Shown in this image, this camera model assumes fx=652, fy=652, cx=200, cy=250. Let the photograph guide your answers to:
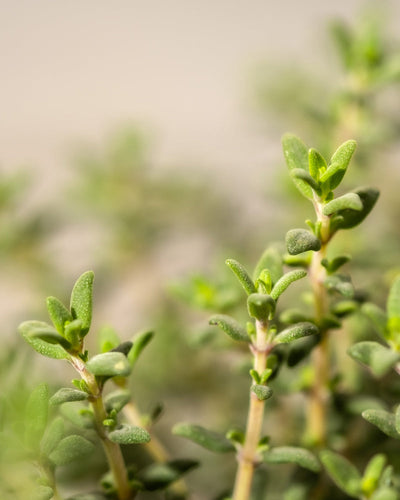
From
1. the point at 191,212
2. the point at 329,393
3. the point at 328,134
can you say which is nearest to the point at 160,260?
the point at 191,212

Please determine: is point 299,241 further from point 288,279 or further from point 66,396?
point 66,396

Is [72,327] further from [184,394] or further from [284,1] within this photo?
[284,1]

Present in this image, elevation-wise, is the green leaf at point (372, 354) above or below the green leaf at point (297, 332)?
below

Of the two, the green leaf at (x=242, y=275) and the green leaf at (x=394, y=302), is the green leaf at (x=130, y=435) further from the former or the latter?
the green leaf at (x=394, y=302)

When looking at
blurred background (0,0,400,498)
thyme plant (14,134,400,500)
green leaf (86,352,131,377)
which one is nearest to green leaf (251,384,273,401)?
thyme plant (14,134,400,500)

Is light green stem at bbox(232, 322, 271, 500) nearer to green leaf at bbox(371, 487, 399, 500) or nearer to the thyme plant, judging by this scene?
the thyme plant

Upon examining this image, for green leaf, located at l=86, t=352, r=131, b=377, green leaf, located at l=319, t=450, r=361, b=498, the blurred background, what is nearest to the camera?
green leaf, located at l=86, t=352, r=131, b=377

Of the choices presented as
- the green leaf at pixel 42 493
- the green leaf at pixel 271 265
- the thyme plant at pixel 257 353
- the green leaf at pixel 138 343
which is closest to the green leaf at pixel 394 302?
the thyme plant at pixel 257 353
